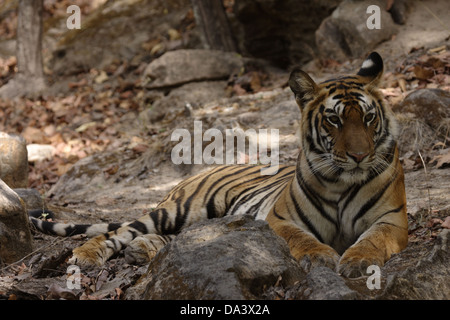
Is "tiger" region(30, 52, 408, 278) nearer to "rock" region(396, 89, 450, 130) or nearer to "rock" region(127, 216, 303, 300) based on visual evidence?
"rock" region(127, 216, 303, 300)

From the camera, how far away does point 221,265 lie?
239 cm

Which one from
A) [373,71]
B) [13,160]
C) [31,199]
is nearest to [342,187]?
[373,71]

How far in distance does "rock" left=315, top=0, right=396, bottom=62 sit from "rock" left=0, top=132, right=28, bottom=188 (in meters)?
5.18

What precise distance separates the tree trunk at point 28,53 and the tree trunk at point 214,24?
11.2 ft

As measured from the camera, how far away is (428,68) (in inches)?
271

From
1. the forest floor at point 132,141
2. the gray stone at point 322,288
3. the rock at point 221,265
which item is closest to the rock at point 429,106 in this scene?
the forest floor at point 132,141

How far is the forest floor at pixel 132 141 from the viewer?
3.52 m

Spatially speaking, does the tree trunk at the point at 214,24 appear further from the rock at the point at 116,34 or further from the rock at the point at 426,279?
the rock at the point at 426,279

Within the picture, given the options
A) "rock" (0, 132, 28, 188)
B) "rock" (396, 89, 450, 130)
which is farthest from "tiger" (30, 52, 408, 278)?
"rock" (0, 132, 28, 188)

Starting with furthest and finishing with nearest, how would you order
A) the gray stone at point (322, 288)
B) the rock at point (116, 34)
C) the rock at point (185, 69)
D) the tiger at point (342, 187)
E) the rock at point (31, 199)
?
the rock at point (116, 34)
the rock at point (185, 69)
the rock at point (31, 199)
the tiger at point (342, 187)
the gray stone at point (322, 288)

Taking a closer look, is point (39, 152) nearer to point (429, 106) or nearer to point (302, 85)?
point (429, 106)

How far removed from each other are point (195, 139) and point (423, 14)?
442cm
